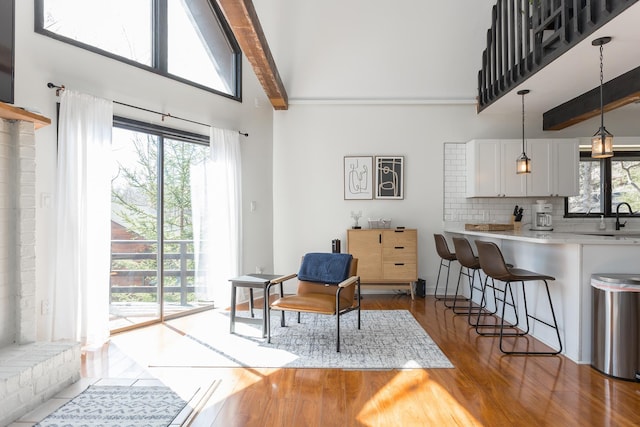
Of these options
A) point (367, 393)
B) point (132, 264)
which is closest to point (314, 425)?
point (367, 393)

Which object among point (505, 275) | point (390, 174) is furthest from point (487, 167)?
point (505, 275)

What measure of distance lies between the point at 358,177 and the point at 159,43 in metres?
3.33

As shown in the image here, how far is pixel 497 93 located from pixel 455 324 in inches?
126

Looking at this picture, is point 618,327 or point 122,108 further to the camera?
point 122,108

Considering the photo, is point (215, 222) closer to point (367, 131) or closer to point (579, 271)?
point (367, 131)

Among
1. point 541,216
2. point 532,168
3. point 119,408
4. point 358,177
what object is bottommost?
point 119,408

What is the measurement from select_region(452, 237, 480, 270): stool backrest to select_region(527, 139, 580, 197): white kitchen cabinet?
1962 millimetres

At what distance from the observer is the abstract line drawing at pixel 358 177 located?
6.21 m

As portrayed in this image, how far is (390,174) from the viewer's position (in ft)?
20.3

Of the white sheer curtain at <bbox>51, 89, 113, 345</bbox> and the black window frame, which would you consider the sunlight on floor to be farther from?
the black window frame

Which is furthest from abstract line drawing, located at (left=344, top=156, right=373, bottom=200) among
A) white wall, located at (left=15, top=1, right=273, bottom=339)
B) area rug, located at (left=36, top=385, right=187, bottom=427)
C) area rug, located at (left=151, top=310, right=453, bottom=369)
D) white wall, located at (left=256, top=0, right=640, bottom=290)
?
area rug, located at (left=36, top=385, right=187, bottom=427)

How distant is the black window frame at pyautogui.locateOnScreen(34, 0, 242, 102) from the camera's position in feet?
11.4

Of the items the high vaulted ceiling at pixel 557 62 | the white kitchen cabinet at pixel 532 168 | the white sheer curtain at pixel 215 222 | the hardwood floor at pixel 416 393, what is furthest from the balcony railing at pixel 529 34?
the white sheer curtain at pixel 215 222

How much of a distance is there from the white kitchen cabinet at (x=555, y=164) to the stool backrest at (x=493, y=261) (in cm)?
261
